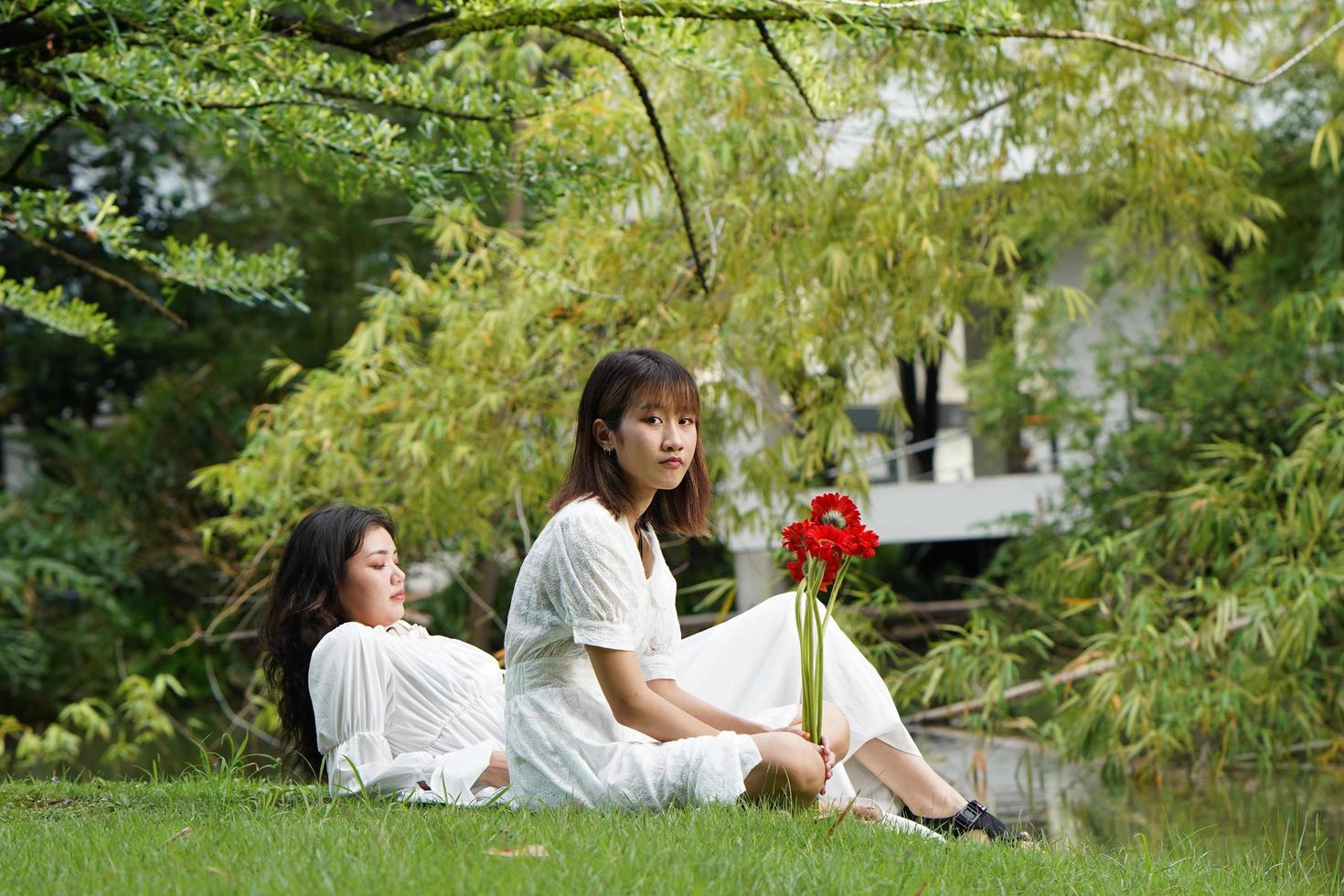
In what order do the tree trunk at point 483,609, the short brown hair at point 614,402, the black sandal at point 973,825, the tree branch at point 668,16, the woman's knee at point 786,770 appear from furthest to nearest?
the tree trunk at point 483,609, the tree branch at point 668,16, the black sandal at point 973,825, the short brown hair at point 614,402, the woman's knee at point 786,770

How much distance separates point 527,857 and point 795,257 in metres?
4.14

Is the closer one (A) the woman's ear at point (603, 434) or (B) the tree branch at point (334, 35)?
(A) the woman's ear at point (603, 434)

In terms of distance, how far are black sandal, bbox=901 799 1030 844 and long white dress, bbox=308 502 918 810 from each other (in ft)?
0.48

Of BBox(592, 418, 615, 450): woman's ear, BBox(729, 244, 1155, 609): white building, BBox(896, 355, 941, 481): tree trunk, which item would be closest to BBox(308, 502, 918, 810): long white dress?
BBox(592, 418, 615, 450): woman's ear

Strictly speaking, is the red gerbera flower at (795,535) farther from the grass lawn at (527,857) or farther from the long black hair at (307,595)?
the long black hair at (307,595)

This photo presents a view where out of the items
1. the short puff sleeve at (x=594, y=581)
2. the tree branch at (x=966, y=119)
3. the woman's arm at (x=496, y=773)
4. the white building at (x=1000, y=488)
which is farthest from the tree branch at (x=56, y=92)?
the white building at (x=1000, y=488)

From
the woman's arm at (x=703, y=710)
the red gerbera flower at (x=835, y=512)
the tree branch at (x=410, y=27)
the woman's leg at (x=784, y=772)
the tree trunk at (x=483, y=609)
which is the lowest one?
the tree trunk at (x=483, y=609)

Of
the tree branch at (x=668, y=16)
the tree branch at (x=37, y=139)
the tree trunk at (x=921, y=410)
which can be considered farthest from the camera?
the tree trunk at (x=921, y=410)

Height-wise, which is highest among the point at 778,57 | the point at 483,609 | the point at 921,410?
the point at 778,57

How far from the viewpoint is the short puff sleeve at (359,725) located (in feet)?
10.9

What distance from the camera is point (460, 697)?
3.66 m

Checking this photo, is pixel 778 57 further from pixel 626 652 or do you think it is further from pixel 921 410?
pixel 921 410

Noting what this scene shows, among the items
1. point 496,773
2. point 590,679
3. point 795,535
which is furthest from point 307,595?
point 795,535

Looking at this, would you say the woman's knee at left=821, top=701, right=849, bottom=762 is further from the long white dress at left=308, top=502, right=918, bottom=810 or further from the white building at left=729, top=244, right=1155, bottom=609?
the white building at left=729, top=244, right=1155, bottom=609
